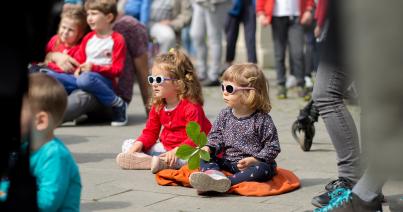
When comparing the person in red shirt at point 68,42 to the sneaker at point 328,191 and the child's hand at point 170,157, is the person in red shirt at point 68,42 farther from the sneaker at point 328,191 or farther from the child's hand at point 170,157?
the sneaker at point 328,191

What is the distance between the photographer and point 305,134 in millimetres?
6699

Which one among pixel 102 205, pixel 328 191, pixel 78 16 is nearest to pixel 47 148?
pixel 102 205

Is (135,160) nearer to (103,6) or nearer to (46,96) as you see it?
(103,6)

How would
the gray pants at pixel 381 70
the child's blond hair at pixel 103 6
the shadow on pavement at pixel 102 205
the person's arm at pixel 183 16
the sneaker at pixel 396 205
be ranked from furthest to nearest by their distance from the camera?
the person's arm at pixel 183 16 → the child's blond hair at pixel 103 6 → the shadow on pavement at pixel 102 205 → the sneaker at pixel 396 205 → the gray pants at pixel 381 70

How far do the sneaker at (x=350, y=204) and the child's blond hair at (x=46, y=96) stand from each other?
168cm

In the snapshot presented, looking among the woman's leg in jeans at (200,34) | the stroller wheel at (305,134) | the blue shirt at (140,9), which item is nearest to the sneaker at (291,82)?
the woman's leg in jeans at (200,34)

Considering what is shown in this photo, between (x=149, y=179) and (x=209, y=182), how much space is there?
86 centimetres

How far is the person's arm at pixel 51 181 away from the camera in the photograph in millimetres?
3133

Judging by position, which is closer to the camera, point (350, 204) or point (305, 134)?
point (350, 204)

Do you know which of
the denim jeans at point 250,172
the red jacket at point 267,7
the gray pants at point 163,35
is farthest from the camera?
the gray pants at point 163,35

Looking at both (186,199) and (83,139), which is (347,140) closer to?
(186,199)

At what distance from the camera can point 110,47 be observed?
8195mm

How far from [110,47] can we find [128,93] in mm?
713

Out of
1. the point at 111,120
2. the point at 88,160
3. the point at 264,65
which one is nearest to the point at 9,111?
the point at 88,160
